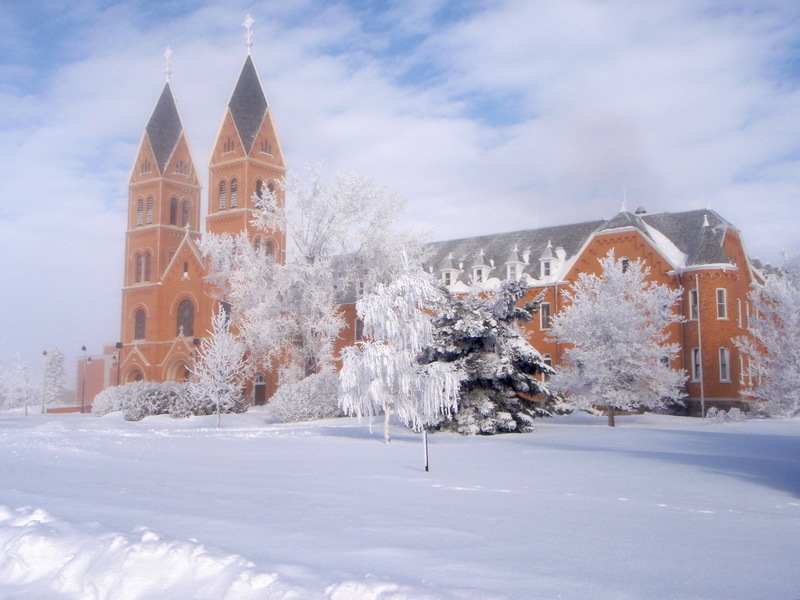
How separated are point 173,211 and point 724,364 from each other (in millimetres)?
43532

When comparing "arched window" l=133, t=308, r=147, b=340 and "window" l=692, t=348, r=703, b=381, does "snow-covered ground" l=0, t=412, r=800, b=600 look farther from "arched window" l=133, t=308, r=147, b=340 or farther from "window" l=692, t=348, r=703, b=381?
"arched window" l=133, t=308, r=147, b=340

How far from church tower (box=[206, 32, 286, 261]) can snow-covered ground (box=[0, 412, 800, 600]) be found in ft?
141

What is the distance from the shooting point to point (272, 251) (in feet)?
189

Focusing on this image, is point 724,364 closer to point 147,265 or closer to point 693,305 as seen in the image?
point 693,305

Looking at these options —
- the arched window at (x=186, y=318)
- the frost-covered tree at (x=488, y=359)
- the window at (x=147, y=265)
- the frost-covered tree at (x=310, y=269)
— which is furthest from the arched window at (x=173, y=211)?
the frost-covered tree at (x=488, y=359)

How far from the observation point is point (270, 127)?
199 feet

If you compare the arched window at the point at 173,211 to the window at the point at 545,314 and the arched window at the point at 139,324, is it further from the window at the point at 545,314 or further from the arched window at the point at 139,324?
the window at the point at 545,314

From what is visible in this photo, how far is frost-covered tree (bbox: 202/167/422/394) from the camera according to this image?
40.1m

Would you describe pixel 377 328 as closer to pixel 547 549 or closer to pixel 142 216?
pixel 547 549

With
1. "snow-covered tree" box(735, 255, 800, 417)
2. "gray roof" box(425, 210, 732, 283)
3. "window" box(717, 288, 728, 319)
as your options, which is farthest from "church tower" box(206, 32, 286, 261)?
"snow-covered tree" box(735, 255, 800, 417)

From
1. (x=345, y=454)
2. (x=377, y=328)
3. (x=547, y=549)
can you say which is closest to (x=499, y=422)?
(x=377, y=328)

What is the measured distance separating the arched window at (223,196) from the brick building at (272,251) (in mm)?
111

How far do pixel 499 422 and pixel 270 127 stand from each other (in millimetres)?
40981

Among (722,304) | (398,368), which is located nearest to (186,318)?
(722,304)
